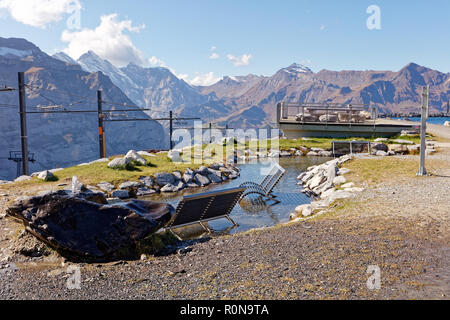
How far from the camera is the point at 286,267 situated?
21.6 ft

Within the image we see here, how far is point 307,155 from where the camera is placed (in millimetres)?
32625

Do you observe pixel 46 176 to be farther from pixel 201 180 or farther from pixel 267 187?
pixel 267 187

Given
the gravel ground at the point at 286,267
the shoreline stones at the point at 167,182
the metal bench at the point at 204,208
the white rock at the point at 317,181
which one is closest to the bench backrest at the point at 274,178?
the white rock at the point at 317,181

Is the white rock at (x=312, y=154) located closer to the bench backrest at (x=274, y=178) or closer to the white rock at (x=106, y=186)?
the bench backrest at (x=274, y=178)

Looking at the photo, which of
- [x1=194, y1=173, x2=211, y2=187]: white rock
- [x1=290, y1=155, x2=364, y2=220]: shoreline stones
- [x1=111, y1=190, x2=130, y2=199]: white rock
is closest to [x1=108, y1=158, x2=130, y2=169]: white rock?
[x1=111, y1=190, x2=130, y2=199]: white rock

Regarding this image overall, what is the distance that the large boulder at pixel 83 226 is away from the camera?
791 centimetres

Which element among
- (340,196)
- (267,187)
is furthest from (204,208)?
(267,187)

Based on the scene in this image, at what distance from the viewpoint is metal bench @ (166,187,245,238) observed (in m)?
10.5

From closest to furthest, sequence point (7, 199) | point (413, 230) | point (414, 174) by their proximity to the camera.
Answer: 1. point (413, 230)
2. point (7, 199)
3. point (414, 174)

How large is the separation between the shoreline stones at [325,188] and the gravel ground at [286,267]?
252 centimetres

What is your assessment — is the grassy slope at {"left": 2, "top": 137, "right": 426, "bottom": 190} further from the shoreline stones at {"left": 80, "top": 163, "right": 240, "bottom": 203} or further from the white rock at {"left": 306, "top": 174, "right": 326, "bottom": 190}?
the white rock at {"left": 306, "top": 174, "right": 326, "bottom": 190}
